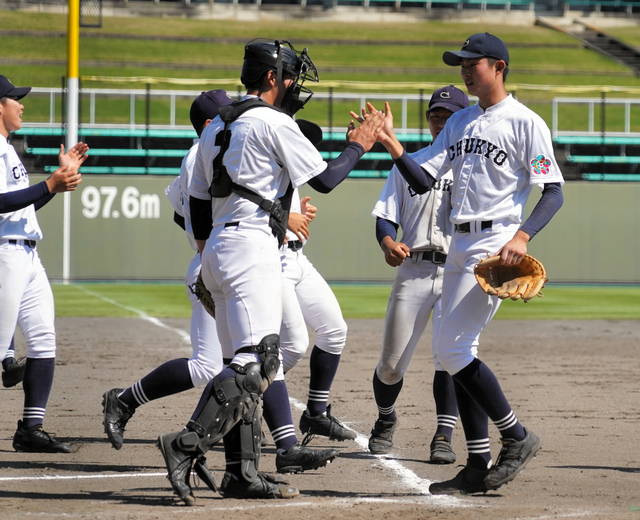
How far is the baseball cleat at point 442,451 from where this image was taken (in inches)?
186

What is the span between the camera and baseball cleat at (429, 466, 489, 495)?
13.2ft

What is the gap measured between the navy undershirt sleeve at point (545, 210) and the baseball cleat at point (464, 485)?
42.5 inches

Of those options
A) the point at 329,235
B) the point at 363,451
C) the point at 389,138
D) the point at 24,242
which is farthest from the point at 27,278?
the point at 329,235

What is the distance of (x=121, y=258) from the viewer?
60.4 feet

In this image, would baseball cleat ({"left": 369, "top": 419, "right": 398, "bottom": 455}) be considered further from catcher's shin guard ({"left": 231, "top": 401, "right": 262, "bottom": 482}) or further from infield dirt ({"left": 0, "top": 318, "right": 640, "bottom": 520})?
catcher's shin guard ({"left": 231, "top": 401, "right": 262, "bottom": 482})

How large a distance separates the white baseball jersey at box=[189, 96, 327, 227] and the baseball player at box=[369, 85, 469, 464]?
130 centimetres

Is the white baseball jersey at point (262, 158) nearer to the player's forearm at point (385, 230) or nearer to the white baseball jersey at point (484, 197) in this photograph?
the white baseball jersey at point (484, 197)

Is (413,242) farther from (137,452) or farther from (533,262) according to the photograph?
(137,452)

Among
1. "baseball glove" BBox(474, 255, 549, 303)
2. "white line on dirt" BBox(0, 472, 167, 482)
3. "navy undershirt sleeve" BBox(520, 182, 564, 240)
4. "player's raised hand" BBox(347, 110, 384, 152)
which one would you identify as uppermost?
"player's raised hand" BBox(347, 110, 384, 152)

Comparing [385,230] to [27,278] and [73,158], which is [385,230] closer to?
[73,158]

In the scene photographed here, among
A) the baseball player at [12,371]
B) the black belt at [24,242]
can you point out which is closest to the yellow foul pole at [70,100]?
the baseball player at [12,371]

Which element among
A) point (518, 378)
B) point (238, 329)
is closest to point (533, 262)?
point (238, 329)

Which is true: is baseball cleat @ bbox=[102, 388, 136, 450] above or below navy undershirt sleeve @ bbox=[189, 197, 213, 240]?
below

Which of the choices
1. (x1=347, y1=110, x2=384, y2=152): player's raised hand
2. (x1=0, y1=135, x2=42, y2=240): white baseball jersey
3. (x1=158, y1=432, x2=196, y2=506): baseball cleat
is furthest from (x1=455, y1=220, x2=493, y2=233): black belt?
(x1=0, y1=135, x2=42, y2=240): white baseball jersey
